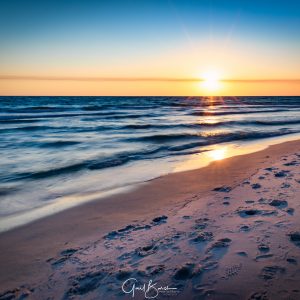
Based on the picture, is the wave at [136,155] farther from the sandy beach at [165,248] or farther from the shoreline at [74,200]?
the sandy beach at [165,248]

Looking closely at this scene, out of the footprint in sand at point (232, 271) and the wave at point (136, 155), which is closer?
the footprint in sand at point (232, 271)

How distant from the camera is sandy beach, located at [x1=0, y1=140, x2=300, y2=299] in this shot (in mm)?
3018

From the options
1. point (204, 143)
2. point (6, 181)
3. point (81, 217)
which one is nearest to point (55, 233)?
point (81, 217)

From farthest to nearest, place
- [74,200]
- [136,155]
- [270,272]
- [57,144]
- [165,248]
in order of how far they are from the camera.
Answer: [57,144], [136,155], [74,200], [165,248], [270,272]

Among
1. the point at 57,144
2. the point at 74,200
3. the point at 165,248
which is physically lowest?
the point at 57,144

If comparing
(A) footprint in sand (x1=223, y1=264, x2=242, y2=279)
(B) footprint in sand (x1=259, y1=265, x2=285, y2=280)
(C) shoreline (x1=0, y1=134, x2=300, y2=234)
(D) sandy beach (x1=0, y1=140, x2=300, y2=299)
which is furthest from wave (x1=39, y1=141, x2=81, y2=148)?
(B) footprint in sand (x1=259, y1=265, x2=285, y2=280)

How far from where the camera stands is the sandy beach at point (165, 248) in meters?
3.02

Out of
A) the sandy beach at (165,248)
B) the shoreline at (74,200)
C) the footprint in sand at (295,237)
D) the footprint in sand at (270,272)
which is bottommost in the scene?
the shoreline at (74,200)

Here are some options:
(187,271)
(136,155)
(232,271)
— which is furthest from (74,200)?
(136,155)

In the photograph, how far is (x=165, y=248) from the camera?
378cm

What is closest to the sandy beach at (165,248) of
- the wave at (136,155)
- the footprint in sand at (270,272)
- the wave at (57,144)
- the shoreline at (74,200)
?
the footprint in sand at (270,272)

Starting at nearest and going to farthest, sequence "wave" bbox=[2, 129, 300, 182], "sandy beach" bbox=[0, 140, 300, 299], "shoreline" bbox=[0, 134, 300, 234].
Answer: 1. "sandy beach" bbox=[0, 140, 300, 299]
2. "shoreline" bbox=[0, 134, 300, 234]
3. "wave" bbox=[2, 129, 300, 182]

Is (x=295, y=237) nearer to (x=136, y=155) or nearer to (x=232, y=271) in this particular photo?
(x=232, y=271)

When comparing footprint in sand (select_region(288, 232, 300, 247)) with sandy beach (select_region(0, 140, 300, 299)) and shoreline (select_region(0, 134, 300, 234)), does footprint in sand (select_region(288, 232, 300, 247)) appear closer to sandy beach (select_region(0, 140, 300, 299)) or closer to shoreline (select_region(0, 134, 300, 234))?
sandy beach (select_region(0, 140, 300, 299))
